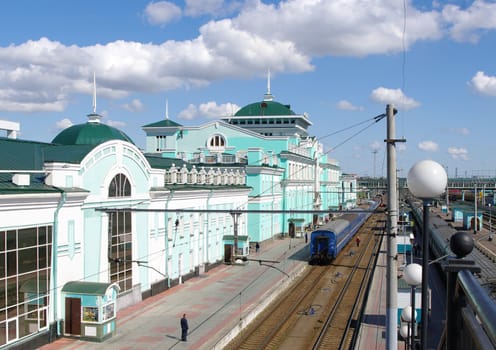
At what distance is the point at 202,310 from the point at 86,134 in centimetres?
1146

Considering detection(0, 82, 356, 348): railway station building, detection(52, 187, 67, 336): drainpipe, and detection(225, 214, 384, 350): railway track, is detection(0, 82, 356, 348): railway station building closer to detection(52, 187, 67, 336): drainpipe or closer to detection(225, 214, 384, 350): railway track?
detection(52, 187, 67, 336): drainpipe

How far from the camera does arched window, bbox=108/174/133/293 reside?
2277 cm

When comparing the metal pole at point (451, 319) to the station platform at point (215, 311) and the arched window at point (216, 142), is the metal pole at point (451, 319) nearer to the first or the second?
the station platform at point (215, 311)

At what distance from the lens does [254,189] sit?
44.5m

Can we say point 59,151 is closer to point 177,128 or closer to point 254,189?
point 254,189

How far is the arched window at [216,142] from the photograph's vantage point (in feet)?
173

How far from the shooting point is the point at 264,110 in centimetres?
7062

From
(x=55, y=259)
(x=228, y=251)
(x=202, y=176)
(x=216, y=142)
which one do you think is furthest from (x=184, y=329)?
(x=216, y=142)

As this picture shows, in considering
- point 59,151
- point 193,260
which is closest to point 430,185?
point 59,151

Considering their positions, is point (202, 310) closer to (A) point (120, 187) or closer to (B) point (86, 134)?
(A) point (120, 187)

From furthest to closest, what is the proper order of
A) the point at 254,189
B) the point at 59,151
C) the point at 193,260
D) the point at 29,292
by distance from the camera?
the point at 254,189 → the point at 193,260 → the point at 59,151 → the point at 29,292

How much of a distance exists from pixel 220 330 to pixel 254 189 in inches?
995

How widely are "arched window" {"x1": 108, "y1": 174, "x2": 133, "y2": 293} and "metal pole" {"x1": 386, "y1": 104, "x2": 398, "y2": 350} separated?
16214mm

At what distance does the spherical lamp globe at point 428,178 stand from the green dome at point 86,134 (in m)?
23.7
